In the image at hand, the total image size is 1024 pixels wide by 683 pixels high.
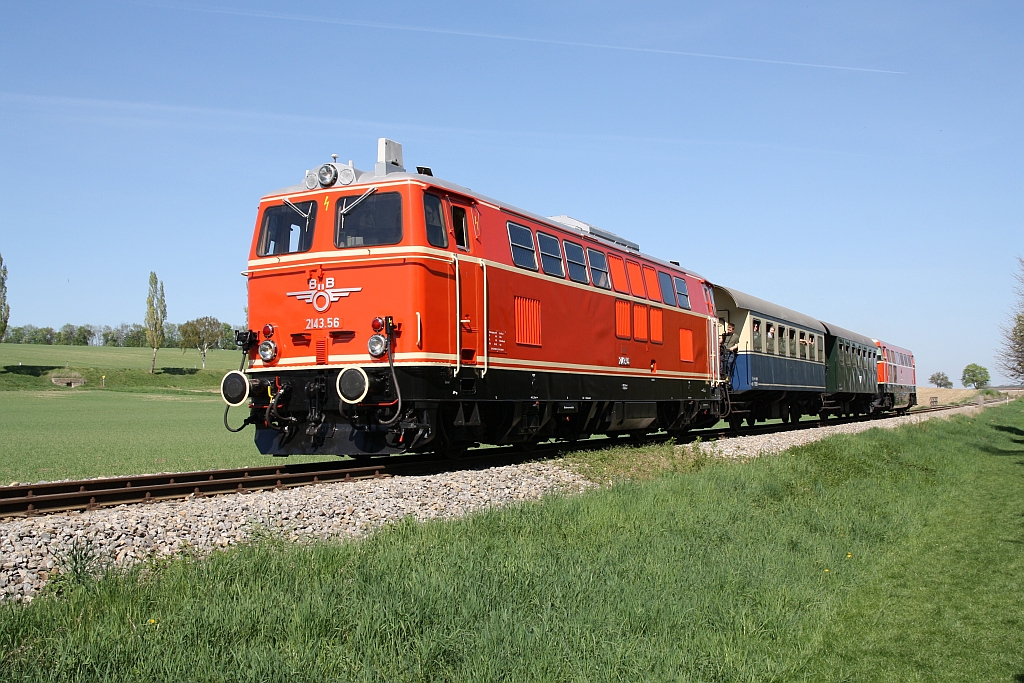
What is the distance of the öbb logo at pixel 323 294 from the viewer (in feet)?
38.6

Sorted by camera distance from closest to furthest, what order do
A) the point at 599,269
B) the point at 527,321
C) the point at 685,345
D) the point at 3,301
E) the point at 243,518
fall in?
the point at 243,518
the point at 527,321
the point at 599,269
the point at 685,345
the point at 3,301

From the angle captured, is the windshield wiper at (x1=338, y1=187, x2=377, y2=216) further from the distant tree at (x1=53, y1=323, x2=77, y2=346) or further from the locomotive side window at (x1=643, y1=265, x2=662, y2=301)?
the distant tree at (x1=53, y1=323, x2=77, y2=346)

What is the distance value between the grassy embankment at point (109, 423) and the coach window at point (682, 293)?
9.56 metres

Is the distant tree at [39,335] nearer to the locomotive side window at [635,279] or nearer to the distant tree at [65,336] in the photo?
the distant tree at [65,336]

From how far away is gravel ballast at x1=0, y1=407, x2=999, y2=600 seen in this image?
648 centimetres

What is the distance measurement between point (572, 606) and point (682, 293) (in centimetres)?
1525

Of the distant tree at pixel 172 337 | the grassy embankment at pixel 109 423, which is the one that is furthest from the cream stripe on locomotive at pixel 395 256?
the distant tree at pixel 172 337

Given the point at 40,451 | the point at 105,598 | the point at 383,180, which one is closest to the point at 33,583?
the point at 105,598

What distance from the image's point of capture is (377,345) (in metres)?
11.2

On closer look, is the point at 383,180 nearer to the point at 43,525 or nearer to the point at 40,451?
the point at 43,525

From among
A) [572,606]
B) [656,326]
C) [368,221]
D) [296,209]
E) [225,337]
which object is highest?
[225,337]

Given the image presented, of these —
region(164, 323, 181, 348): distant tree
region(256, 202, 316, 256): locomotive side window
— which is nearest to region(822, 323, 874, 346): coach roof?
region(256, 202, 316, 256): locomotive side window

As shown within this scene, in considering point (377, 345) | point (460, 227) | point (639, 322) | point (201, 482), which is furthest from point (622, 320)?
point (201, 482)

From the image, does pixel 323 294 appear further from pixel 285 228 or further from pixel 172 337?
pixel 172 337
